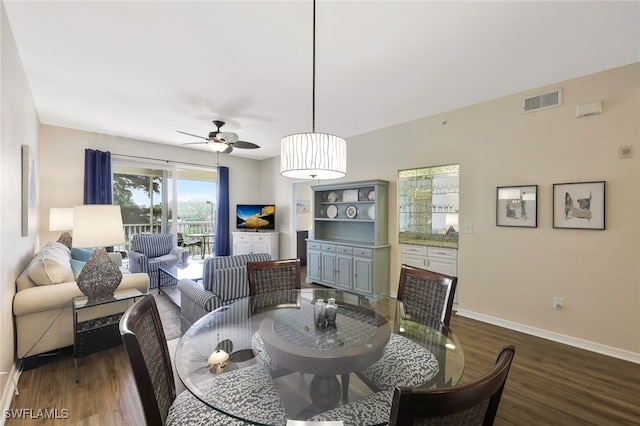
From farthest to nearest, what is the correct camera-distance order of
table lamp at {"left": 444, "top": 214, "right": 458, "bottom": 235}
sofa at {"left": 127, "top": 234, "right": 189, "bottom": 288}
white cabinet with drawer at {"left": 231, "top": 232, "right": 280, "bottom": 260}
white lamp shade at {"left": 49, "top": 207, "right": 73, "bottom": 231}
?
white cabinet with drawer at {"left": 231, "top": 232, "right": 280, "bottom": 260}
sofa at {"left": 127, "top": 234, "right": 189, "bottom": 288}
white lamp shade at {"left": 49, "top": 207, "right": 73, "bottom": 231}
table lamp at {"left": 444, "top": 214, "right": 458, "bottom": 235}

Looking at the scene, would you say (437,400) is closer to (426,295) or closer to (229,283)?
(426,295)

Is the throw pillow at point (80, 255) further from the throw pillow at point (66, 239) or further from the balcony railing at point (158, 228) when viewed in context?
the balcony railing at point (158, 228)

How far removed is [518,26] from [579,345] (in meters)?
3.05

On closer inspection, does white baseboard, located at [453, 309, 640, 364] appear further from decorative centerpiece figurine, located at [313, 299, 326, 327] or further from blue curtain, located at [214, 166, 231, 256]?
blue curtain, located at [214, 166, 231, 256]

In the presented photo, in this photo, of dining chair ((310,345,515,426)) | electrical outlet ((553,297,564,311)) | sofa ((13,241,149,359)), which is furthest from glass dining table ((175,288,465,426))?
electrical outlet ((553,297,564,311))

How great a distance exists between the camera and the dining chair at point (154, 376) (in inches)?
40.3

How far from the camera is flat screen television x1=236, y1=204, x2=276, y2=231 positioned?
6703 mm

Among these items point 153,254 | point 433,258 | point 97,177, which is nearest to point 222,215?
point 153,254

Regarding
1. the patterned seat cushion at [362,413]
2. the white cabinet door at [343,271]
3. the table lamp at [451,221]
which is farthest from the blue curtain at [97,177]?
the table lamp at [451,221]

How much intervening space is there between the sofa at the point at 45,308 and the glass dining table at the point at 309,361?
1.55m

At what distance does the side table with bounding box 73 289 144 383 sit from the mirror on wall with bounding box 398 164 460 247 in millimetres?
3610

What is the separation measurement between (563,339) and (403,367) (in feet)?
8.46

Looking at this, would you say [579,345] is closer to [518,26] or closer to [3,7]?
[518,26]

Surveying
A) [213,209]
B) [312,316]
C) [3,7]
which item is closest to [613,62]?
[312,316]
